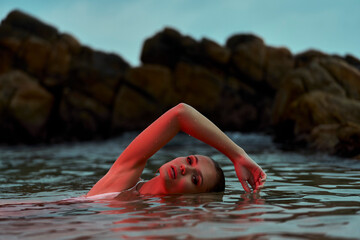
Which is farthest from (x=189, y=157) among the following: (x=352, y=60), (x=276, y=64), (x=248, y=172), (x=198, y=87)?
(x=276, y=64)

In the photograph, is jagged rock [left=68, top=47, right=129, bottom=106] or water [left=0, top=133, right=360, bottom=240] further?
jagged rock [left=68, top=47, right=129, bottom=106]

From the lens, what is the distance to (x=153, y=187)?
469 centimetres

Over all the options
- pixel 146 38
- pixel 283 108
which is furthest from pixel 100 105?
pixel 283 108

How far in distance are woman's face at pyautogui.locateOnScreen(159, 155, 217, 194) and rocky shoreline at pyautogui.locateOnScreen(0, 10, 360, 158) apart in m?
18.2

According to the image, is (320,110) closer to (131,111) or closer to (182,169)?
(182,169)

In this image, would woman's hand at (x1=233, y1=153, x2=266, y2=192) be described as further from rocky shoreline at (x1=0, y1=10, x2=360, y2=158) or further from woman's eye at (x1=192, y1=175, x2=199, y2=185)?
rocky shoreline at (x1=0, y1=10, x2=360, y2=158)

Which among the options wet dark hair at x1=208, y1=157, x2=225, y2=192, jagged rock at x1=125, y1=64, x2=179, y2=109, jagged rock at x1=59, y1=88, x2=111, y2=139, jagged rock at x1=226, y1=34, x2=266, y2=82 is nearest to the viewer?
wet dark hair at x1=208, y1=157, x2=225, y2=192

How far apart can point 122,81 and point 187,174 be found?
2197 cm

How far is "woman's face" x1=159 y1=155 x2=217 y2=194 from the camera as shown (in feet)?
14.4

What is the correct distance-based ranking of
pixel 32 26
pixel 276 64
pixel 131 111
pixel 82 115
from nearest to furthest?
pixel 82 115
pixel 131 111
pixel 32 26
pixel 276 64

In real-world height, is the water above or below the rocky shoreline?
below

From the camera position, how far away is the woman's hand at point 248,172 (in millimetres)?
4367

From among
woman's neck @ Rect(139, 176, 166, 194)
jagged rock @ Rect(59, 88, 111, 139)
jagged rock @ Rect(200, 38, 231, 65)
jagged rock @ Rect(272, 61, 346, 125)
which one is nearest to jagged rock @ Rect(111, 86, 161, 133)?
jagged rock @ Rect(59, 88, 111, 139)

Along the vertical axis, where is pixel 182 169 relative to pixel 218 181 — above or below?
above
